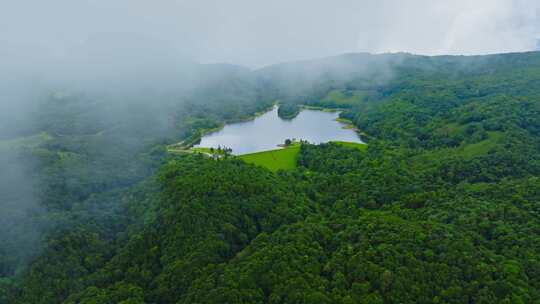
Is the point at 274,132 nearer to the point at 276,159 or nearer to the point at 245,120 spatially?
the point at 245,120

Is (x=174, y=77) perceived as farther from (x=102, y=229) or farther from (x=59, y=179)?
(x=102, y=229)

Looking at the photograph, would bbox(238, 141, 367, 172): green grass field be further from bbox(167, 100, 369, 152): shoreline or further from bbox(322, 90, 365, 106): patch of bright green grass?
bbox(322, 90, 365, 106): patch of bright green grass

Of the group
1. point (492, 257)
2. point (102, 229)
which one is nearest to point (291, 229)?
point (492, 257)

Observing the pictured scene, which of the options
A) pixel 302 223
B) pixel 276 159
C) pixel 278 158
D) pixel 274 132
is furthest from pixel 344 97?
pixel 302 223

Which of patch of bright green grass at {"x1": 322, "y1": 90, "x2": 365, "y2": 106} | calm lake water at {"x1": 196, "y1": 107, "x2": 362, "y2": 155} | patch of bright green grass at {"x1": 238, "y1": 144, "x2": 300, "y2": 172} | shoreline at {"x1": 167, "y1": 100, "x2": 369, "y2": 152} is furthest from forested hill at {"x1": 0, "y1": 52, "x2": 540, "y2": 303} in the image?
patch of bright green grass at {"x1": 322, "y1": 90, "x2": 365, "y2": 106}

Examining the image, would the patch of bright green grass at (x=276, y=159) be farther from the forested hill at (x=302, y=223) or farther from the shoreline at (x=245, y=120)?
the shoreline at (x=245, y=120)

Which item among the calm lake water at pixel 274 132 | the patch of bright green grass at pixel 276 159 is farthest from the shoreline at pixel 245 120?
the patch of bright green grass at pixel 276 159
